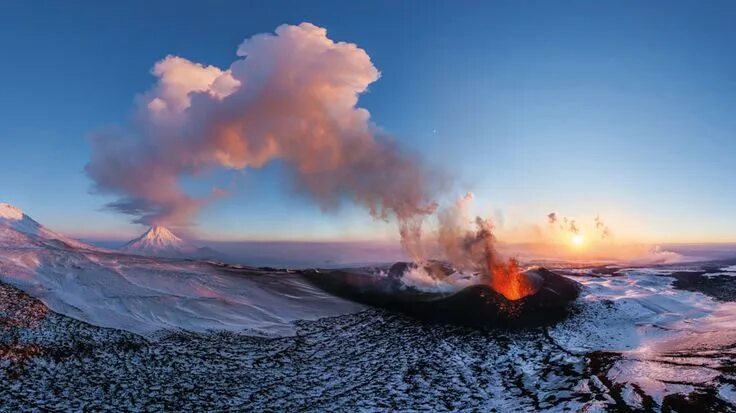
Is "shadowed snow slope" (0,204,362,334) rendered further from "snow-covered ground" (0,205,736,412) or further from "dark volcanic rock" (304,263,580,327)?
"dark volcanic rock" (304,263,580,327)

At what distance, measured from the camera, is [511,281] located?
2891 inches

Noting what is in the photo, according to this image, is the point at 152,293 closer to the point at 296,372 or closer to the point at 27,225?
the point at 296,372

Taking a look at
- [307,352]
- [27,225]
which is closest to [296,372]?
[307,352]

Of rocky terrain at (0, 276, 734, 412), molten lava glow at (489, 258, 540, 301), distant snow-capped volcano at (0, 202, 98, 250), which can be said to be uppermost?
distant snow-capped volcano at (0, 202, 98, 250)

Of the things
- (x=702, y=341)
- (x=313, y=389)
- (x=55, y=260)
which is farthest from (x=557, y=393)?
(x=55, y=260)

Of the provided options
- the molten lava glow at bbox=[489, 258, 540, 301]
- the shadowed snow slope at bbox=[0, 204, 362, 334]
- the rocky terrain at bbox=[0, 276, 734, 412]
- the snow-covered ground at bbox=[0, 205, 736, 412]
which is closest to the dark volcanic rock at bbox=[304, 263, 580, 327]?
the molten lava glow at bbox=[489, 258, 540, 301]

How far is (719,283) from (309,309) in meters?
103

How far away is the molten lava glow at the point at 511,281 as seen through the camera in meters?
68.2

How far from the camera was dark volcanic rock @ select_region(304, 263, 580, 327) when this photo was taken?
178 feet

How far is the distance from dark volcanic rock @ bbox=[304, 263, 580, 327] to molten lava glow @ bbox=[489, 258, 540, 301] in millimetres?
2236

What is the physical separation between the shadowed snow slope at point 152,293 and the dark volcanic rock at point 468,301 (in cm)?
677

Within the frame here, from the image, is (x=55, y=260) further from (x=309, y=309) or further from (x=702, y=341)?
(x=702, y=341)

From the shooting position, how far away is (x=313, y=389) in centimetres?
3053

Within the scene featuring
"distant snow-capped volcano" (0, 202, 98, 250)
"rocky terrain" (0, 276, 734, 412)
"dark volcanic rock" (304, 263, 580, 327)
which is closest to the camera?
"rocky terrain" (0, 276, 734, 412)
